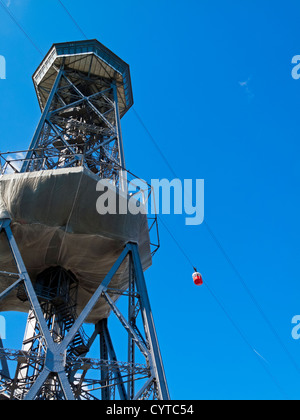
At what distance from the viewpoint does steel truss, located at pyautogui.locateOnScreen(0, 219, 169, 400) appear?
35.5 ft

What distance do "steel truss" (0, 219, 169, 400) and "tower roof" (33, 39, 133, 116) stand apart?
1314 centimetres

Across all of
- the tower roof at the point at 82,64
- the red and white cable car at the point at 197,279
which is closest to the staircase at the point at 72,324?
the red and white cable car at the point at 197,279

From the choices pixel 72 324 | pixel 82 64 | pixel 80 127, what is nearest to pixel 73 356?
pixel 72 324

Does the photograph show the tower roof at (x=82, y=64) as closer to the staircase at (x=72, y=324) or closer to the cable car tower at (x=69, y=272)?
the cable car tower at (x=69, y=272)

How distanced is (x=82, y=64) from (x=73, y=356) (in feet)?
56.0

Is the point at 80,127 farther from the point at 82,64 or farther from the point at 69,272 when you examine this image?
the point at 69,272

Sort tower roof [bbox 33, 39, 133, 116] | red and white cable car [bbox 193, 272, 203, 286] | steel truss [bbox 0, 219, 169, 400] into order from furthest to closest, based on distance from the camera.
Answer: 1. tower roof [bbox 33, 39, 133, 116]
2. red and white cable car [bbox 193, 272, 203, 286]
3. steel truss [bbox 0, 219, 169, 400]

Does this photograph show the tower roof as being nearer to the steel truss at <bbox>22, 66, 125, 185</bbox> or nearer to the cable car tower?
the steel truss at <bbox>22, 66, 125, 185</bbox>

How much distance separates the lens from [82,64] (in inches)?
920

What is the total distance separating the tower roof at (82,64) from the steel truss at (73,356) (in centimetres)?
1314

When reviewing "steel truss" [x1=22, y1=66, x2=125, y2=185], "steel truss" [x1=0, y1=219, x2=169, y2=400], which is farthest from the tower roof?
"steel truss" [x1=0, y1=219, x2=169, y2=400]
